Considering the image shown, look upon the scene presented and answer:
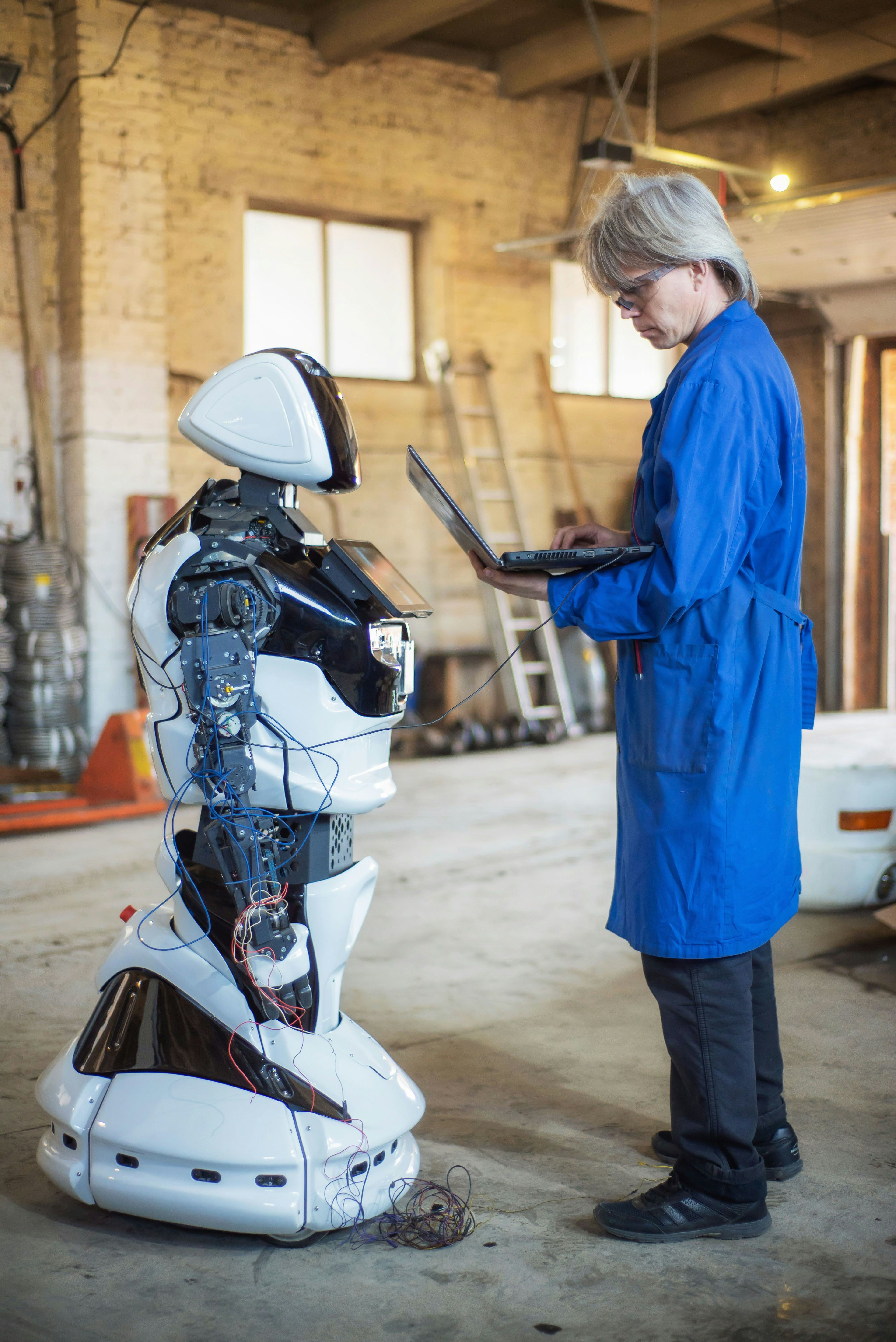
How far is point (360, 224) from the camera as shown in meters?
8.92

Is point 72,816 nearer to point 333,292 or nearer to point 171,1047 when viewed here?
point 171,1047

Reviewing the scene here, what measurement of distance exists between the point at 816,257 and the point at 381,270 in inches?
121

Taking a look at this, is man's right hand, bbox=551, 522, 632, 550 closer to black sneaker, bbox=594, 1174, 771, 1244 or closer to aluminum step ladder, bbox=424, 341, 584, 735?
black sneaker, bbox=594, 1174, 771, 1244

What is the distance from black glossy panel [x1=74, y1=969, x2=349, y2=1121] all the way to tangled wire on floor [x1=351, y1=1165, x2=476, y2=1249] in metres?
0.21

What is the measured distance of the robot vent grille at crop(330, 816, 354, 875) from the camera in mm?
2205

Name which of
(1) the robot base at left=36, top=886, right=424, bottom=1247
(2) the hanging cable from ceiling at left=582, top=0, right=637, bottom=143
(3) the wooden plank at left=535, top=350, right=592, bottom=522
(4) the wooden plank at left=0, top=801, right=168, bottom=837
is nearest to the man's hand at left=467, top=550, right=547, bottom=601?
(1) the robot base at left=36, top=886, right=424, bottom=1247

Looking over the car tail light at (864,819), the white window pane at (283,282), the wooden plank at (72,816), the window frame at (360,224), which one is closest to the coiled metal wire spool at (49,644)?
the wooden plank at (72,816)

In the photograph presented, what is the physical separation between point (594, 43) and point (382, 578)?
8.00 metres

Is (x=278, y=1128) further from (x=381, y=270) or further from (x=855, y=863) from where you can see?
(x=381, y=270)

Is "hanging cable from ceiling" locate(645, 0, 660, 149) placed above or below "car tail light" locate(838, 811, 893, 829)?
above

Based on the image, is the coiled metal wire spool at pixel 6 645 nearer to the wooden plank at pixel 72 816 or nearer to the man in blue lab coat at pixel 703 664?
the wooden plank at pixel 72 816

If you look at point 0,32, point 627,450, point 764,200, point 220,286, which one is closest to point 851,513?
point 627,450

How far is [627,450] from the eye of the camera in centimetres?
1031

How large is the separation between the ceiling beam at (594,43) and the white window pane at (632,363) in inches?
74.2
